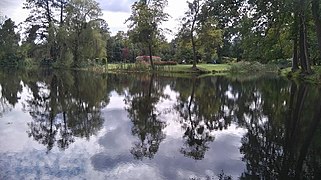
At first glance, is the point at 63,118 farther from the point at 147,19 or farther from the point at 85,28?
the point at 85,28

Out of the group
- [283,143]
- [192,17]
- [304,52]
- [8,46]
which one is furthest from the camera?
[8,46]

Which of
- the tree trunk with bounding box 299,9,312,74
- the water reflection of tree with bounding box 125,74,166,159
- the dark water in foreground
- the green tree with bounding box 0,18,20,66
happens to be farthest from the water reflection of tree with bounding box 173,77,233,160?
the green tree with bounding box 0,18,20,66

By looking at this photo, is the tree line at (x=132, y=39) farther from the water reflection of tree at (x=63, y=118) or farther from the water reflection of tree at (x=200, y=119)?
the water reflection of tree at (x=63, y=118)

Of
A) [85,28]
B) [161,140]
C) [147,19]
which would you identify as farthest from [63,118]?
[85,28]

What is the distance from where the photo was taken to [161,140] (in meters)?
9.16

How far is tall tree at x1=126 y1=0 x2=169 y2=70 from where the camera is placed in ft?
143

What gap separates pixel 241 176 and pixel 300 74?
1042 inches

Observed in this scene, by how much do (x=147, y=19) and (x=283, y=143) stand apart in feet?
121

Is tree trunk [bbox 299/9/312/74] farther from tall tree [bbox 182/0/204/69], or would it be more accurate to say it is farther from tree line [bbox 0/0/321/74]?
tall tree [bbox 182/0/204/69]

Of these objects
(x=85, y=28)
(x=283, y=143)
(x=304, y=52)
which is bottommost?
(x=283, y=143)

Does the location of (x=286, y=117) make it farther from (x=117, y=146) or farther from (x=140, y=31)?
(x=140, y=31)

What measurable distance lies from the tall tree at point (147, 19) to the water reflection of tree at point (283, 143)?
103ft

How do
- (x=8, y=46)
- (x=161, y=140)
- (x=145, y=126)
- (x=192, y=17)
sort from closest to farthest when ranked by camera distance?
(x=161, y=140) < (x=145, y=126) < (x=192, y=17) < (x=8, y=46)

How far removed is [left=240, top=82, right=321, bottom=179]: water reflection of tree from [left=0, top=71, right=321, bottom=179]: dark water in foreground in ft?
0.07
